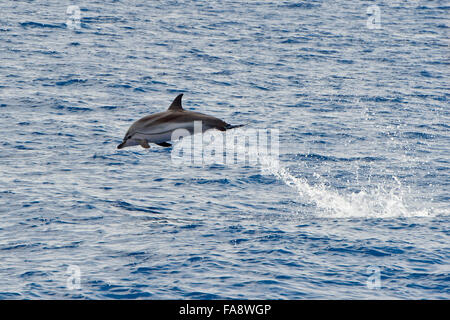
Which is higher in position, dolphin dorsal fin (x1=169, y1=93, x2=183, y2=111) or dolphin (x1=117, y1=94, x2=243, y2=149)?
dolphin dorsal fin (x1=169, y1=93, x2=183, y2=111)

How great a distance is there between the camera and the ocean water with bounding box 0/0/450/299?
23.2m

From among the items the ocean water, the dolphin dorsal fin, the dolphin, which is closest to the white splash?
the ocean water

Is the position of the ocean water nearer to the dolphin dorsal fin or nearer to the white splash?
the white splash

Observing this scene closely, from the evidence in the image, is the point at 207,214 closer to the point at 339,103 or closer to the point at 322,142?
the point at 322,142

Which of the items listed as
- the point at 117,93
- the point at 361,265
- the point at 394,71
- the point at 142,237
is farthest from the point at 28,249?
the point at 394,71

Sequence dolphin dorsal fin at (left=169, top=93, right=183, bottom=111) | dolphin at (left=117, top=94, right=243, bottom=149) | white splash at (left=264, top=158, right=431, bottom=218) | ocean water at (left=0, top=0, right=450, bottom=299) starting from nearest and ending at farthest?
dolphin at (left=117, top=94, right=243, bottom=149) < dolphin dorsal fin at (left=169, top=93, right=183, bottom=111) < ocean water at (left=0, top=0, right=450, bottom=299) < white splash at (left=264, top=158, right=431, bottom=218)

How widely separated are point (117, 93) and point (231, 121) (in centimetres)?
857

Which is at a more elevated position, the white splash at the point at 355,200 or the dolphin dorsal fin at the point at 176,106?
the dolphin dorsal fin at the point at 176,106

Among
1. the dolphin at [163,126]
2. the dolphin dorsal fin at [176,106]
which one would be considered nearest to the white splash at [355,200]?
the dolphin dorsal fin at [176,106]

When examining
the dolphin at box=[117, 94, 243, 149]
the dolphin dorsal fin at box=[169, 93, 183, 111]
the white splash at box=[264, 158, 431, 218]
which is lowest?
the white splash at box=[264, 158, 431, 218]

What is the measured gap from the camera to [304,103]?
48406 millimetres

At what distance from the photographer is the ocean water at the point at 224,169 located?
23.2 m

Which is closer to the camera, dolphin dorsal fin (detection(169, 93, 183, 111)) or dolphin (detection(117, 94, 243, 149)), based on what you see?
dolphin (detection(117, 94, 243, 149))

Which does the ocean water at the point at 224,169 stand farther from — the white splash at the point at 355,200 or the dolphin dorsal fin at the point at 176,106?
the dolphin dorsal fin at the point at 176,106
